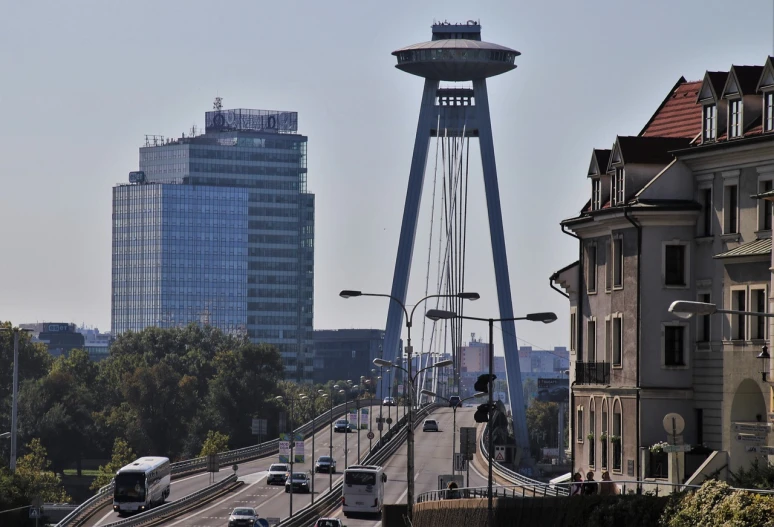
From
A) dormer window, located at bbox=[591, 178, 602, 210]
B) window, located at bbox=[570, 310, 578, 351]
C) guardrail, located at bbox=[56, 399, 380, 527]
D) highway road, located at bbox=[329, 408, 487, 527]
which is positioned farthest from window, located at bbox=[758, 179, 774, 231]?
guardrail, located at bbox=[56, 399, 380, 527]

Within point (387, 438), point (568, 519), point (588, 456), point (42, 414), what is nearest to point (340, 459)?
point (387, 438)

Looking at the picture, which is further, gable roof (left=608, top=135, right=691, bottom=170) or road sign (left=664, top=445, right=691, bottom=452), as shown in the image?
gable roof (left=608, top=135, right=691, bottom=170)

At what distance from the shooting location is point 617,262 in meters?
64.5

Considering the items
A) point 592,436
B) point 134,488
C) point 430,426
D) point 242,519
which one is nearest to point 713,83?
point 592,436

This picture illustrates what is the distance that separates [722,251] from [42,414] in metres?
150

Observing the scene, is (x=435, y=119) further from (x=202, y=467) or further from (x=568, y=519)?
(x=568, y=519)

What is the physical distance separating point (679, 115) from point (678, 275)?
8372 mm

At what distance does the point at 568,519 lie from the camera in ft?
138

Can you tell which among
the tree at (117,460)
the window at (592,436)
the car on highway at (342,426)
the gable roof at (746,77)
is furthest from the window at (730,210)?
the tree at (117,460)

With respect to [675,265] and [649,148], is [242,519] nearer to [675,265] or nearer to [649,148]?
[649,148]

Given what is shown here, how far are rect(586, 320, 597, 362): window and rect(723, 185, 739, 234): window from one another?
1002 cm

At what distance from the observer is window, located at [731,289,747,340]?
56.1m

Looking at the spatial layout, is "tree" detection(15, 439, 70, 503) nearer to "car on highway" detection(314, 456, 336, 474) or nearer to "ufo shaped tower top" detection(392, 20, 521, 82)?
"car on highway" detection(314, 456, 336, 474)

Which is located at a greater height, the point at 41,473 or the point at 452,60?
the point at 452,60
